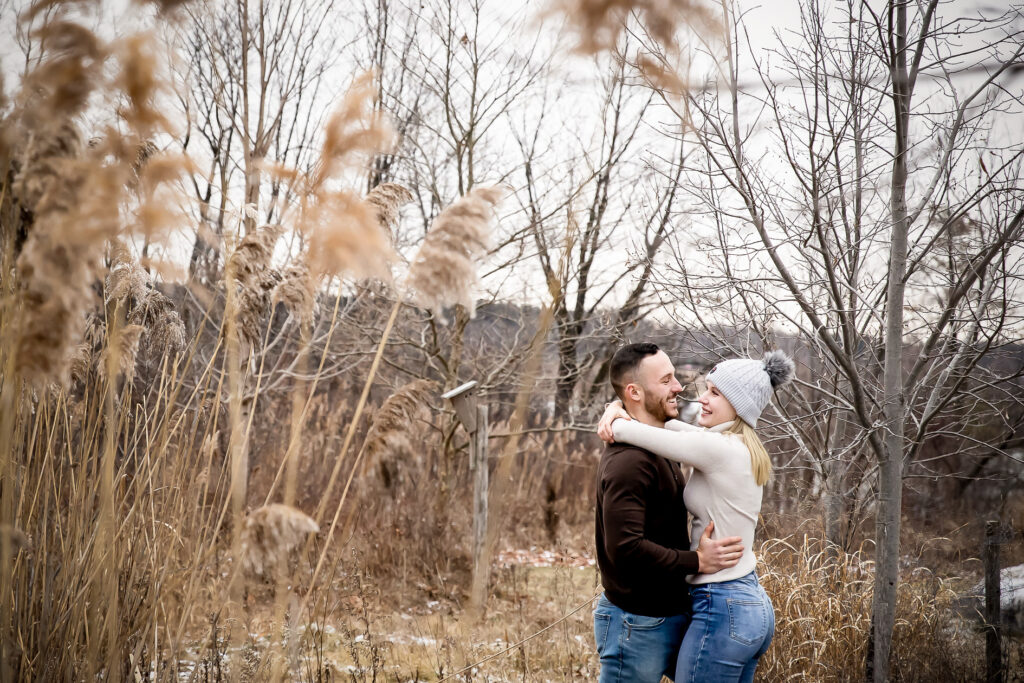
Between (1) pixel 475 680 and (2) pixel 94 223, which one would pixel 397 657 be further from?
(2) pixel 94 223

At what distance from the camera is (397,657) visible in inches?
186

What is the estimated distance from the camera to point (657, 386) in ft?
9.00

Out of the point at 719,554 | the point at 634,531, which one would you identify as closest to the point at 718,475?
the point at 719,554

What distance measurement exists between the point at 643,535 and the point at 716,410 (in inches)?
22.7

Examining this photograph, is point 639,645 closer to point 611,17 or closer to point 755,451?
point 755,451

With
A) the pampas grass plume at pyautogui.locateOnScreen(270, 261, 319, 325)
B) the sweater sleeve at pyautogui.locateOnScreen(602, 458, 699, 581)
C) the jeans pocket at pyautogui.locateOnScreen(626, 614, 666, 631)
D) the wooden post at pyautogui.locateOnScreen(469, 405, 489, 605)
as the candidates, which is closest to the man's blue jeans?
the jeans pocket at pyautogui.locateOnScreen(626, 614, 666, 631)

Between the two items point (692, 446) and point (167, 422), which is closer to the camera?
point (692, 446)

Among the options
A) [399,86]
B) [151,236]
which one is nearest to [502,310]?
[399,86]

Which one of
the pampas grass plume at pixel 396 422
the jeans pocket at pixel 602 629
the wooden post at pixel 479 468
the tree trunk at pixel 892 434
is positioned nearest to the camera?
the pampas grass plume at pixel 396 422

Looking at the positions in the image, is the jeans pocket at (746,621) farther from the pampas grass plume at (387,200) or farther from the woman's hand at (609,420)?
the pampas grass plume at (387,200)

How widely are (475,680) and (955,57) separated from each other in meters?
4.10

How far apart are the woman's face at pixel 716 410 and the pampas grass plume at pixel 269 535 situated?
62.9 inches

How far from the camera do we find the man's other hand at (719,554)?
7.84ft

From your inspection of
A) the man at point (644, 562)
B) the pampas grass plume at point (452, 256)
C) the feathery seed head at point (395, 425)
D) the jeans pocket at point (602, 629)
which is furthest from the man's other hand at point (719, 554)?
the pampas grass plume at point (452, 256)
